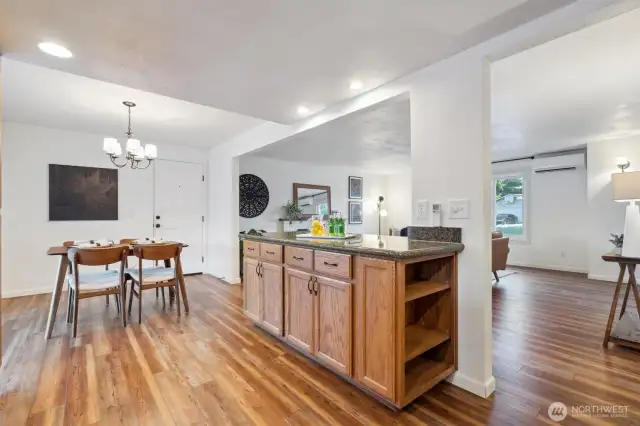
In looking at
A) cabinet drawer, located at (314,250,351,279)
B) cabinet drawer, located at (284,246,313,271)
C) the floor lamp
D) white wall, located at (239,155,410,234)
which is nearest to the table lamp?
cabinet drawer, located at (314,250,351,279)

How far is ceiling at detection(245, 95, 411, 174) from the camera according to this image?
127 inches

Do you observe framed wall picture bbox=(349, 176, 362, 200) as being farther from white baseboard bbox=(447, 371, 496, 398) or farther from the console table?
white baseboard bbox=(447, 371, 496, 398)

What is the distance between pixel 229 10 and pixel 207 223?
4496 mm

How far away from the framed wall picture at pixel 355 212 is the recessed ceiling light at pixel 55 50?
254 inches

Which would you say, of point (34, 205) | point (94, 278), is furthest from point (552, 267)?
point (34, 205)

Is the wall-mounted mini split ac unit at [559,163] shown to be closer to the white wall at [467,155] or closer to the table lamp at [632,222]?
the table lamp at [632,222]

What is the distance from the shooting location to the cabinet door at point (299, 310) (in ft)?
7.31

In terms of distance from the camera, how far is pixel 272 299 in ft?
8.68

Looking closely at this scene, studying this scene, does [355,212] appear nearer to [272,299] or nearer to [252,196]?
[252,196]

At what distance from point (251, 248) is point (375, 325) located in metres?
1.58

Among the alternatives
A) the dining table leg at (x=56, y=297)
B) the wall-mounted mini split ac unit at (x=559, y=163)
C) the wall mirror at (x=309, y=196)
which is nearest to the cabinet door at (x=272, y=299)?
the dining table leg at (x=56, y=297)

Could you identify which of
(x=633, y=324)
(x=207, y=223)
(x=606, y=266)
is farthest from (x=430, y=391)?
(x=606, y=266)

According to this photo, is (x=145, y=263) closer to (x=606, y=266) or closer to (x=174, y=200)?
(x=174, y=200)

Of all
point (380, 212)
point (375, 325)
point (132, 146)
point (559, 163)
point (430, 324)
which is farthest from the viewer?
point (380, 212)
